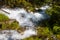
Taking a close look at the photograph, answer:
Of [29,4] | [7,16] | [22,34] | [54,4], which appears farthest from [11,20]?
[54,4]

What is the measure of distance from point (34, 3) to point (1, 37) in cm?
328

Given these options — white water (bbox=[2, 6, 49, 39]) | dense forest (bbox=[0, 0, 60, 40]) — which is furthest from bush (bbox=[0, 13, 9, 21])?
white water (bbox=[2, 6, 49, 39])

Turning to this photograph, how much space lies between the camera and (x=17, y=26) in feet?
30.2

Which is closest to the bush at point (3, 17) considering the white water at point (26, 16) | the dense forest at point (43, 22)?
the dense forest at point (43, 22)

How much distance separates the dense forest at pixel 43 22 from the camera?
8852mm

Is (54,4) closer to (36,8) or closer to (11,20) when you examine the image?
(36,8)

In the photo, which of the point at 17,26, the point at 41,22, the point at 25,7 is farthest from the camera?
the point at 25,7

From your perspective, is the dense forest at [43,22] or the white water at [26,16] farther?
the white water at [26,16]

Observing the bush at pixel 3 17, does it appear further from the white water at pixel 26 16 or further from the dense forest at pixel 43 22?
the white water at pixel 26 16

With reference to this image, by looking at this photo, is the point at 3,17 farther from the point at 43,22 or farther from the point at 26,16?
the point at 43,22

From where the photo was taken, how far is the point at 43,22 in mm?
9797

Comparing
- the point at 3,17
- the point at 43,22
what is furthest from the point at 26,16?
the point at 3,17

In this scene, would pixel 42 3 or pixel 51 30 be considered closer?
pixel 51 30

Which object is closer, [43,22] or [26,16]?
[43,22]
